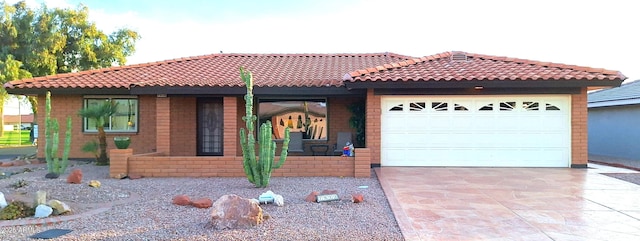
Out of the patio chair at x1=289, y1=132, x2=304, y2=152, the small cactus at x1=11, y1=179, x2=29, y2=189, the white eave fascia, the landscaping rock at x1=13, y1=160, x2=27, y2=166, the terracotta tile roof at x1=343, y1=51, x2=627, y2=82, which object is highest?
the terracotta tile roof at x1=343, y1=51, x2=627, y2=82

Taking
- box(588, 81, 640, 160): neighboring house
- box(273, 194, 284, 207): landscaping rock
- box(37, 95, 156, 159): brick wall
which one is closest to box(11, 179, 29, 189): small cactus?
box(37, 95, 156, 159): brick wall

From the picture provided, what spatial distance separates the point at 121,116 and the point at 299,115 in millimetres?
5958

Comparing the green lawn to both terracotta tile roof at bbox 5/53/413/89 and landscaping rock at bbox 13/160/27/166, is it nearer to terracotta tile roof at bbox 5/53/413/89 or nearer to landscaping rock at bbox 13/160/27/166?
landscaping rock at bbox 13/160/27/166

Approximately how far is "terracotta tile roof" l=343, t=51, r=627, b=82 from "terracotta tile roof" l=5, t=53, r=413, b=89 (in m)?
1.66

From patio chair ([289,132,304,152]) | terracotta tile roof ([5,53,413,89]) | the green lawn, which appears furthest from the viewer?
the green lawn

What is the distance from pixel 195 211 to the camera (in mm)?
6707

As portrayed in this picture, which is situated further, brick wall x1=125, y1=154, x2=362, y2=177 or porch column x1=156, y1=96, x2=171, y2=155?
porch column x1=156, y1=96, x2=171, y2=155

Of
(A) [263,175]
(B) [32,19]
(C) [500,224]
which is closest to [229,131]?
(A) [263,175]

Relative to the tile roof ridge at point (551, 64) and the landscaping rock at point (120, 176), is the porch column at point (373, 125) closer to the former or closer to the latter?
the tile roof ridge at point (551, 64)

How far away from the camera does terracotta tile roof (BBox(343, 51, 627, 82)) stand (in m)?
11.4

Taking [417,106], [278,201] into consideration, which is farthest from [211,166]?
[417,106]

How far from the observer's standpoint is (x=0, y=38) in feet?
80.4

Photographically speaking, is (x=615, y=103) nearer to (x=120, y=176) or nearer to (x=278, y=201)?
(x=278, y=201)

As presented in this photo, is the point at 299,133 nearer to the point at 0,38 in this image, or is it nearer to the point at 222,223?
the point at 222,223
